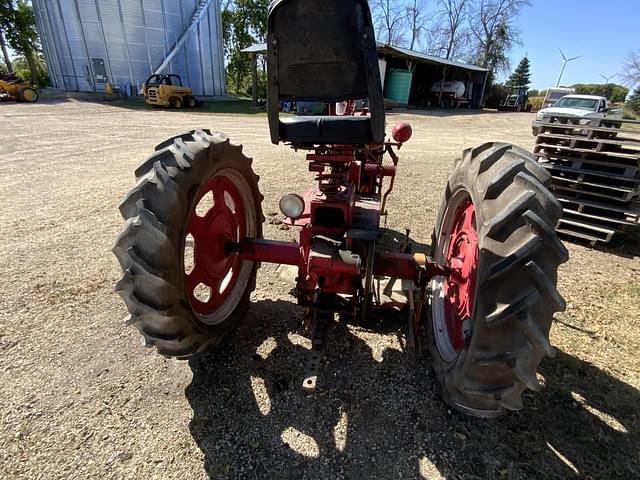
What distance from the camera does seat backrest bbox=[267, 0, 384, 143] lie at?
4.66ft

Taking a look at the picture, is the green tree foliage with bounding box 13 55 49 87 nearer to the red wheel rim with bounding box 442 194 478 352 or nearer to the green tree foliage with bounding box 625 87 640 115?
the red wheel rim with bounding box 442 194 478 352

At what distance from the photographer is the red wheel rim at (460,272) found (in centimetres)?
206

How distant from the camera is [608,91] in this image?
44.5 meters

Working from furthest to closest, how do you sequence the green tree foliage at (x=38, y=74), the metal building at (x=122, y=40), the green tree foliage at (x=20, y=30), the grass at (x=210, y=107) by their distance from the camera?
the green tree foliage at (x=38, y=74) < the green tree foliage at (x=20, y=30) < the metal building at (x=122, y=40) < the grass at (x=210, y=107)

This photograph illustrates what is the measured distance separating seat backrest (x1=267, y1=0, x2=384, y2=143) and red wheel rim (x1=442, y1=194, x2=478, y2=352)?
93cm

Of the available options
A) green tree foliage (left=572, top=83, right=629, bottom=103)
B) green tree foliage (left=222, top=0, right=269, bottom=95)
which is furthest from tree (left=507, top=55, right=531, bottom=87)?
green tree foliage (left=222, top=0, right=269, bottom=95)

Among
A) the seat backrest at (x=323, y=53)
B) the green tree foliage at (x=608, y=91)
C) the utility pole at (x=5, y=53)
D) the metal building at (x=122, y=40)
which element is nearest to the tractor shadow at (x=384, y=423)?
the seat backrest at (x=323, y=53)

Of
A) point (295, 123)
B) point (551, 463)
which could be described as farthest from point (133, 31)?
point (551, 463)

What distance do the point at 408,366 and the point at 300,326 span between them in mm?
814

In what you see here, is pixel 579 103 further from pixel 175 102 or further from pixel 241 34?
pixel 241 34

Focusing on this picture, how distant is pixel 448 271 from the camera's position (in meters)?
2.20

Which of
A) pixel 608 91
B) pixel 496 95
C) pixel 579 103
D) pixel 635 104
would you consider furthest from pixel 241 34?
pixel 608 91

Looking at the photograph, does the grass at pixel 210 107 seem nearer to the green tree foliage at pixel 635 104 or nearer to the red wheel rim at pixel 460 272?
the red wheel rim at pixel 460 272

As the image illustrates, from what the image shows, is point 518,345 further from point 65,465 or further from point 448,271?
point 65,465
